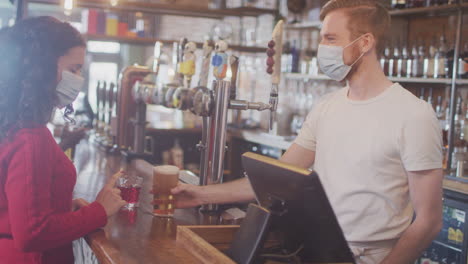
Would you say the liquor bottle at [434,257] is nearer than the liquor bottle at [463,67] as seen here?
Yes

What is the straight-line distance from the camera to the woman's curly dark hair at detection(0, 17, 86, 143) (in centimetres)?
168

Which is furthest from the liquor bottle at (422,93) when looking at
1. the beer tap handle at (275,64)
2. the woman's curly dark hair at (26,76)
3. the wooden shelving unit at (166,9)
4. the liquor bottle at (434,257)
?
the woman's curly dark hair at (26,76)

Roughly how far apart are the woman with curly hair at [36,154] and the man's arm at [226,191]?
0.93 ft

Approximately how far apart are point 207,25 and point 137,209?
5.87 metres

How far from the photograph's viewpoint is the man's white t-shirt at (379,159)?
1.64 m

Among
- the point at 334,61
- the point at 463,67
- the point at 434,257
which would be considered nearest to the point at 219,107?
the point at 334,61

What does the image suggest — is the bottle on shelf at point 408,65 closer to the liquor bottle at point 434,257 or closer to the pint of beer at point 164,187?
the liquor bottle at point 434,257

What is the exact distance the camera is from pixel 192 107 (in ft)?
8.70

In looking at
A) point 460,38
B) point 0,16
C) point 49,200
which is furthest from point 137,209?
point 0,16

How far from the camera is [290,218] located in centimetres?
137

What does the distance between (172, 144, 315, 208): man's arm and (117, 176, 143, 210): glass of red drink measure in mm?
166

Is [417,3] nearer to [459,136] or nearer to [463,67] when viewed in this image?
[463,67]

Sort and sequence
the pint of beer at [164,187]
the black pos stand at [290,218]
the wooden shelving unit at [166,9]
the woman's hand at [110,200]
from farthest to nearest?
the wooden shelving unit at [166,9] → the pint of beer at [164,187] → the woman's hand at [110,200] → the black pos stand at [290,218]

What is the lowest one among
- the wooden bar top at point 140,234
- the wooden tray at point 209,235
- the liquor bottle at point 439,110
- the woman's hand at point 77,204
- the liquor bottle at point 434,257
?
the liquor bottle at point 434,257
